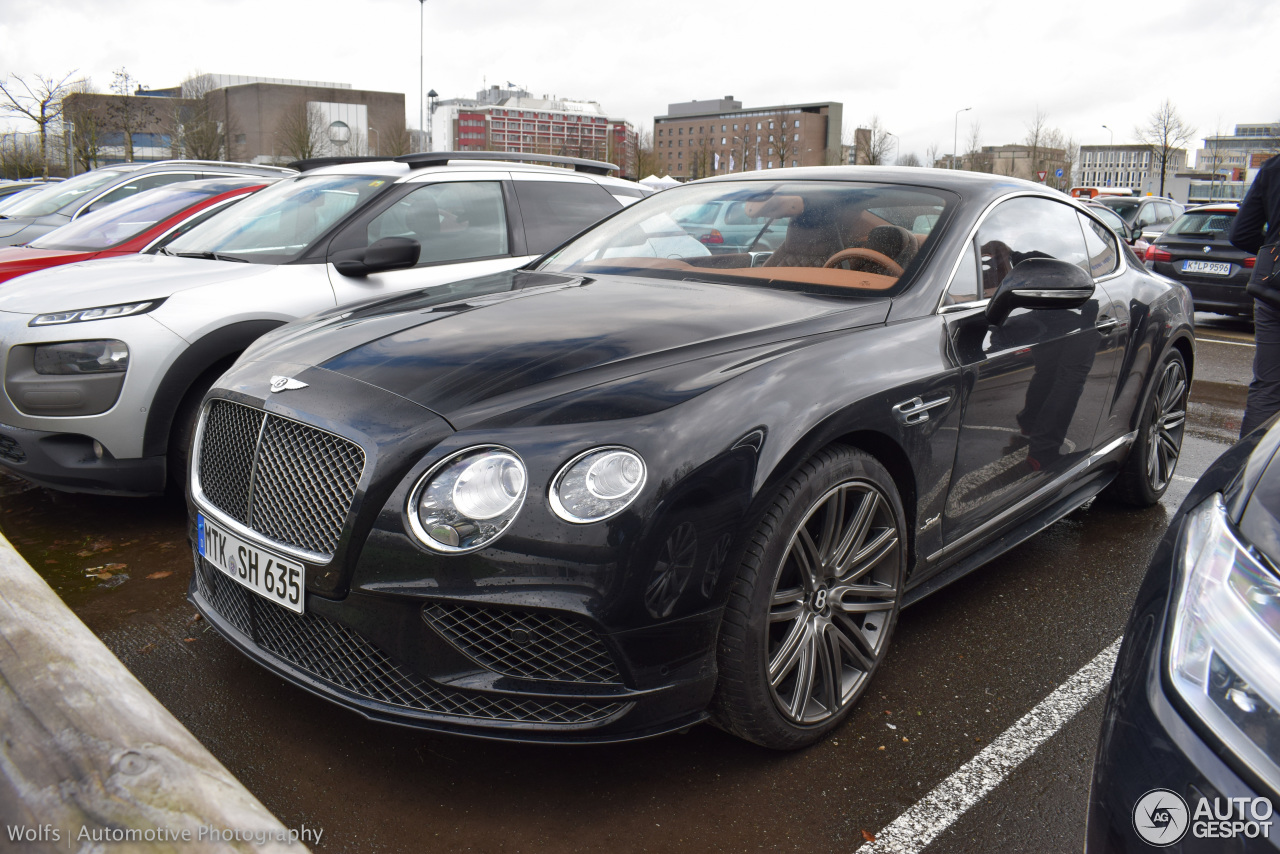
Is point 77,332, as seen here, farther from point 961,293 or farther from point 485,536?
point 961,293

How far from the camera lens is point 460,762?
2428 mm

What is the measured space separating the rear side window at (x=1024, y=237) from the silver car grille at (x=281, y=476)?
2.16 m

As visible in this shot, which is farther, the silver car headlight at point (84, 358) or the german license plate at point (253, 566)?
the silver car headlight at point (84, 358)

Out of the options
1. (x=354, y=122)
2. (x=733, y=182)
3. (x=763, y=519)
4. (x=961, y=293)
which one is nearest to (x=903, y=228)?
(x=961, y=293)

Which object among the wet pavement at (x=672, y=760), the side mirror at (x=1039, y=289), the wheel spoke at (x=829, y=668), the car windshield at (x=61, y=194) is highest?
the car windshield at (x=61, y=194)

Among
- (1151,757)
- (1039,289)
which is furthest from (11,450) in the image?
(1151,757)

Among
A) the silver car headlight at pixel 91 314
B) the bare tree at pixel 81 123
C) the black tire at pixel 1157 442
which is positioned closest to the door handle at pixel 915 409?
the black tire at pixel 1157 442

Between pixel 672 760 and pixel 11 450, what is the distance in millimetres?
3271

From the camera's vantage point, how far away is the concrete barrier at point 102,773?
118 centimetres

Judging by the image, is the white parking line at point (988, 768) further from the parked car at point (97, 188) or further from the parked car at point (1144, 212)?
the parked car at point (1144, 212)

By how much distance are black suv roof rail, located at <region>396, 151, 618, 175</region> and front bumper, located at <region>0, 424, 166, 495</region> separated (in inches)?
86.7

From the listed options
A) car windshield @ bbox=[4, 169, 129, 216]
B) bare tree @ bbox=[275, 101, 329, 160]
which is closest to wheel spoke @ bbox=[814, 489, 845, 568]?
car windshield @ bbox=[4, 169, 129, 216]

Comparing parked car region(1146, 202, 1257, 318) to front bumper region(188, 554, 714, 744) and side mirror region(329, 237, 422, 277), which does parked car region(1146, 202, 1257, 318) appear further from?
front bumper region(188, 554, 714, 744)

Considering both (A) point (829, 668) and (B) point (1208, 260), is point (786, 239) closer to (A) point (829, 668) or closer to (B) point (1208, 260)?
(A) point (829, 668)
